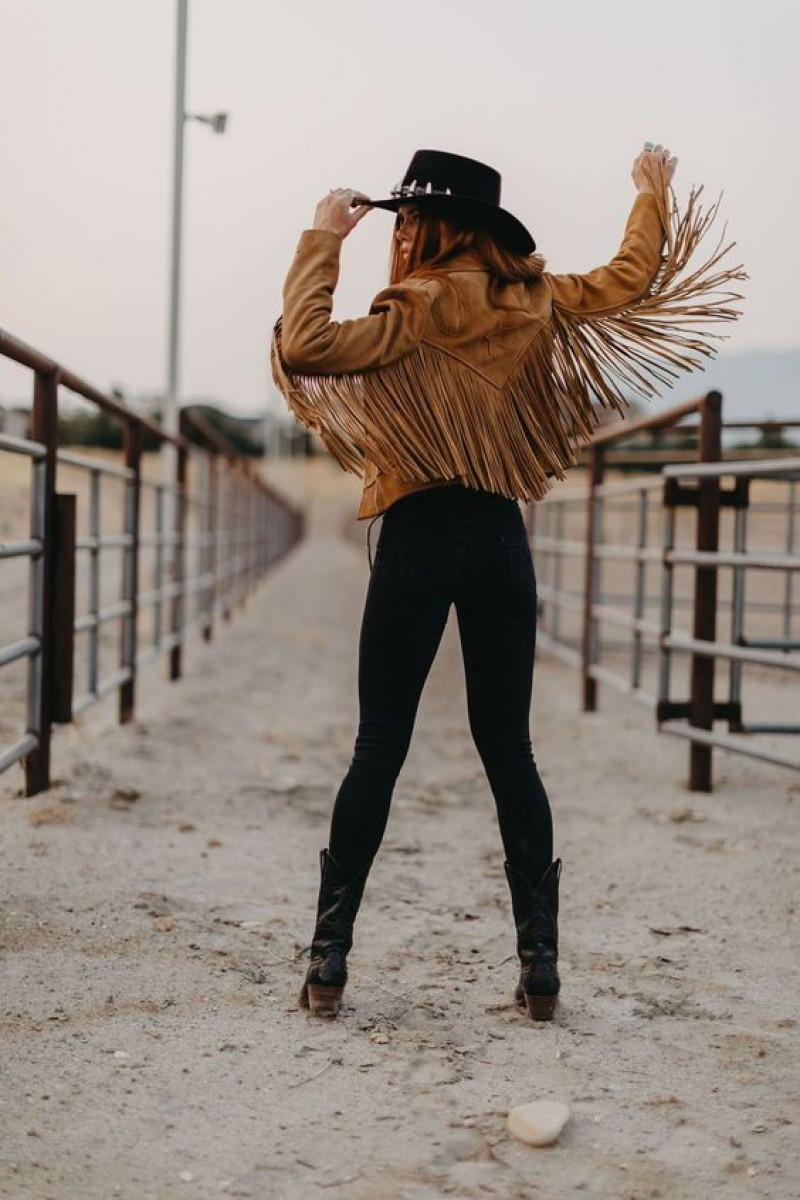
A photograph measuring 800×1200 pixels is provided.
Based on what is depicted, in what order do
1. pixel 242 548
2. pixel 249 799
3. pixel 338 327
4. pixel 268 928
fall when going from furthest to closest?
pixel 242 548 → pixel 249 799 → pixel 268 928 → pixel 338 327

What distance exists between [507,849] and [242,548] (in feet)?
34.5

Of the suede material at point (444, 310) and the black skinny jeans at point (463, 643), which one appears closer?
the suede material at point (444, 310)

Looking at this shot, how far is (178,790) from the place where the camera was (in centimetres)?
449

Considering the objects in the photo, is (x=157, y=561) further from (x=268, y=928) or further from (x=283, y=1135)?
(x=283, y=1135)

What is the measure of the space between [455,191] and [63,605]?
2.03m

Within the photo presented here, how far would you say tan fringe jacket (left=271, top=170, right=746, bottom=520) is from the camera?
2305mm

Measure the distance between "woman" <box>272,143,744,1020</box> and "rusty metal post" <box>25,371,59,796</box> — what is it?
1.66m

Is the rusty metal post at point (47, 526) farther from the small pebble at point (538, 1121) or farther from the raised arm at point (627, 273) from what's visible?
the small pebble at point (538, 1121)

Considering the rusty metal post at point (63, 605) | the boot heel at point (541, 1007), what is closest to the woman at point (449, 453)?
the boot heel at point (541, 1007)

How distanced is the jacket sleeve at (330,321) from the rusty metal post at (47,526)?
5.89 ft

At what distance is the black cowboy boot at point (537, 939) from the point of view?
247cm

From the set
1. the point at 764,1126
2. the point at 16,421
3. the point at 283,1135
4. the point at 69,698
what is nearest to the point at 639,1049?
the point at 764,1126

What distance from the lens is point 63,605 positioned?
3938 mm

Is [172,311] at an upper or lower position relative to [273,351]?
upper
